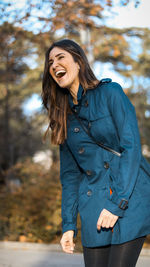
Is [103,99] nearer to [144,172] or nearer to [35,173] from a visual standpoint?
[144,172]

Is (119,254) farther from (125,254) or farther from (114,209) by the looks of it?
(114,209)

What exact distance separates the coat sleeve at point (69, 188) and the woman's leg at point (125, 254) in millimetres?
396

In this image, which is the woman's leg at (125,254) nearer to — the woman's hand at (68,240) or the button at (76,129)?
the woman's hand at (68,240)

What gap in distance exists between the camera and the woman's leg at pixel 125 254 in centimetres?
200

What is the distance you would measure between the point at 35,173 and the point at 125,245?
808cm

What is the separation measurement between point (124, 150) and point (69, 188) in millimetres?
565

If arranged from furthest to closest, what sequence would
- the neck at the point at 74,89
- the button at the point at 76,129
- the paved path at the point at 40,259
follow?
the paved path at the point at 40,259
the neck at the point at 74,89
the button at the point at 76,129

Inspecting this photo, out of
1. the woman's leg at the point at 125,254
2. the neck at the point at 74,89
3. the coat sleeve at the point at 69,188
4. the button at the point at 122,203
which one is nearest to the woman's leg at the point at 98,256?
Result: the woman's leg at the point at 125,254

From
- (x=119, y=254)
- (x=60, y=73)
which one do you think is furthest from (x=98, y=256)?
(x=60, y=73)

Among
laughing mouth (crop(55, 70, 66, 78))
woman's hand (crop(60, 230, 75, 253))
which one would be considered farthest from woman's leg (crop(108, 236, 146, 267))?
laughing mouth (crop(55, 70, 66, 78))

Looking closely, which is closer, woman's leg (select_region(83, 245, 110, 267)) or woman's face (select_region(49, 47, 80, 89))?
woman's leg (select_region(83, 245, 110, 267))

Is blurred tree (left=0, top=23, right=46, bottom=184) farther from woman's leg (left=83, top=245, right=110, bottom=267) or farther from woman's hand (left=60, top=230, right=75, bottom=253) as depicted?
woman's leg (left=83, top=245, right=110, bottom=267)

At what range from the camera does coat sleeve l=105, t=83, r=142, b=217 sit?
6.33 ft

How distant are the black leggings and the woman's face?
1.00 meters
